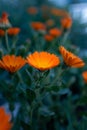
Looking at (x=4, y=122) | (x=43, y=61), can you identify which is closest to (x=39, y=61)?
(x=43, y=61)

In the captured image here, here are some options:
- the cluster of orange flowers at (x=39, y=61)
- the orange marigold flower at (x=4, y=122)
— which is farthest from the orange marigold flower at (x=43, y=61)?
the orange marigold flower at (x=4, y=122)

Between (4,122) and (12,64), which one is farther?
(12,64)

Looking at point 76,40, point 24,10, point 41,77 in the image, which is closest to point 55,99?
point 41,77

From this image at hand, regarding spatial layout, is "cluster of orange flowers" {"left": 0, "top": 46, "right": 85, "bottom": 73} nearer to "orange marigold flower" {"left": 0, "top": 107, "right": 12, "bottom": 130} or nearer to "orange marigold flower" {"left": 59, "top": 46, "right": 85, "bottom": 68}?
"orange marigold flower" {"left": 59, "top": 46, "right": 85, "bottom": 68}

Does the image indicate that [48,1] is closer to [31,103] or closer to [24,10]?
[24,10]

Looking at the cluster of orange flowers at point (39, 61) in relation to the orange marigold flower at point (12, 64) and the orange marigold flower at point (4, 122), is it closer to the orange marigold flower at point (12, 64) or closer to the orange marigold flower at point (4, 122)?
the orange marigold flower at point (12, 64)

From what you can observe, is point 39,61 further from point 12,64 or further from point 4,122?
point 4,122

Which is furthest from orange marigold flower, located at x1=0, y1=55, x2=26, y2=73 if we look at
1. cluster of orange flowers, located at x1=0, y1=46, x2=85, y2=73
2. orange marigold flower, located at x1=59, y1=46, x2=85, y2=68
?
orange marigold flower, located at x1=59, y1=46, x2=85, y2=68

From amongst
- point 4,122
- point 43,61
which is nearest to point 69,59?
point 43,61
